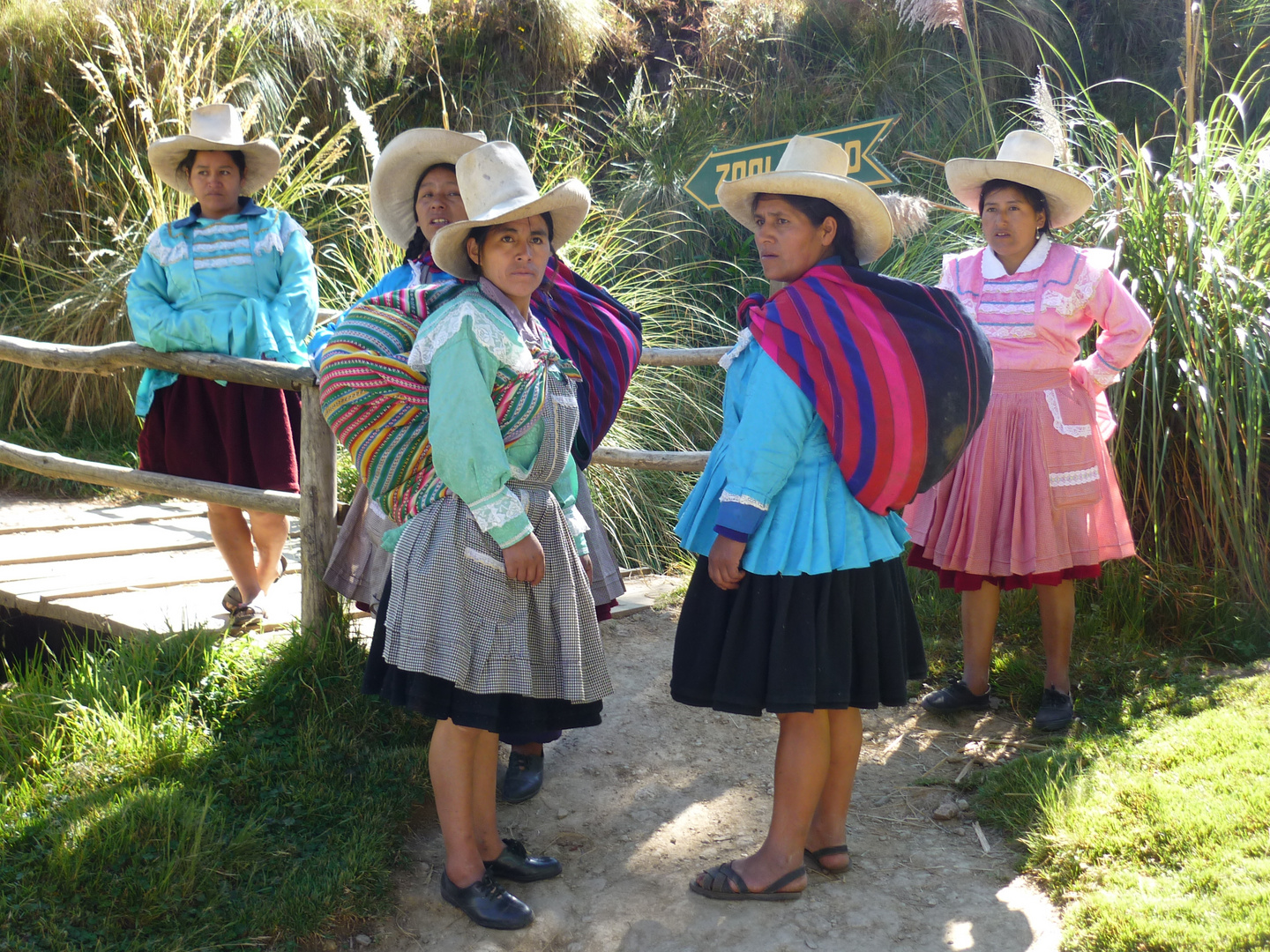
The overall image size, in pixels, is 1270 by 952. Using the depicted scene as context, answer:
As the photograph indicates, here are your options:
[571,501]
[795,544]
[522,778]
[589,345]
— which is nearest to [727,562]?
[795,544]

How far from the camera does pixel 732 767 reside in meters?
3.40

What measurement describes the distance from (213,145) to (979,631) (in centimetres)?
321

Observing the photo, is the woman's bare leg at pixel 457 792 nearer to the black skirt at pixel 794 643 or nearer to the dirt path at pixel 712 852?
the dirt path at pixel 712 852

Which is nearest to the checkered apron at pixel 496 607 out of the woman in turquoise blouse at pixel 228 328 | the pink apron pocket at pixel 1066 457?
the woman in turquoise blouse at pixel 228 328

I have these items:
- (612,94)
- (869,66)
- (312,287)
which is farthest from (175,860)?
(612,94)

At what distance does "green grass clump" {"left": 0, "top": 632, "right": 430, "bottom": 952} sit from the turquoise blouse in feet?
3.46

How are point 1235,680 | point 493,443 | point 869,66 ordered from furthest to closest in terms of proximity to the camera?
point 869,66
point 1235,680
point 493,443

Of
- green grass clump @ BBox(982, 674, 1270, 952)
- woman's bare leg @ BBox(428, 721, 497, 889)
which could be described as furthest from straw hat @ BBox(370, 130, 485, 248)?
green grass clump @ BBox(982, 674, 1270, 952)

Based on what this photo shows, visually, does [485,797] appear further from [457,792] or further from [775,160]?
[775,160]

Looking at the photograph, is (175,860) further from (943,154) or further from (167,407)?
(943,154)

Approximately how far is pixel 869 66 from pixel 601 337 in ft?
21.3

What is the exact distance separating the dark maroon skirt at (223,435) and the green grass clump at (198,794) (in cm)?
71

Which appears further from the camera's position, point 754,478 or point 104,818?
point 104,818

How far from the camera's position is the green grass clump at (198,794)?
244 cm
